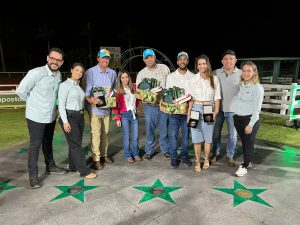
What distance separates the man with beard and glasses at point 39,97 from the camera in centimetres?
342

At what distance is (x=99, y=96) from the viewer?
13.0 ft

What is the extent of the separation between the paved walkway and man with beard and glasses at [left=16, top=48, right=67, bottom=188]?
0.49 m

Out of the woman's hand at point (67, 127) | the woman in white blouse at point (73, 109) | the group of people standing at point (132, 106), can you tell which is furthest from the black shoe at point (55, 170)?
the woman's hand at point (67, 127)

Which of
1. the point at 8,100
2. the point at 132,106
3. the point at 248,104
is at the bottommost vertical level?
the point at 8,100

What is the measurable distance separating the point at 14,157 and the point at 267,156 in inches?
194

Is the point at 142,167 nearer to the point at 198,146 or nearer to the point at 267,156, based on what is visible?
the point at 198,146

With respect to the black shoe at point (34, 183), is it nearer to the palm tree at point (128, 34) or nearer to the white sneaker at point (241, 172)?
the white sneaker at point (241, 172)

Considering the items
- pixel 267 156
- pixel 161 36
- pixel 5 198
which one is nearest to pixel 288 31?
pixel 161 36

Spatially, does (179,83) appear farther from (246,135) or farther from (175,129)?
(246,135)

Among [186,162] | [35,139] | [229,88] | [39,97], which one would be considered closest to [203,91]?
[229,88]

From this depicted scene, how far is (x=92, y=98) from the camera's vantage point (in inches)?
157

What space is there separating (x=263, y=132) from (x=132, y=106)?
4.03m

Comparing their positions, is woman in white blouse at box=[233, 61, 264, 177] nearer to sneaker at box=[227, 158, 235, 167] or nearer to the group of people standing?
the group of people standing

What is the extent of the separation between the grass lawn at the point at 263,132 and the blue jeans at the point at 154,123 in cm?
264
